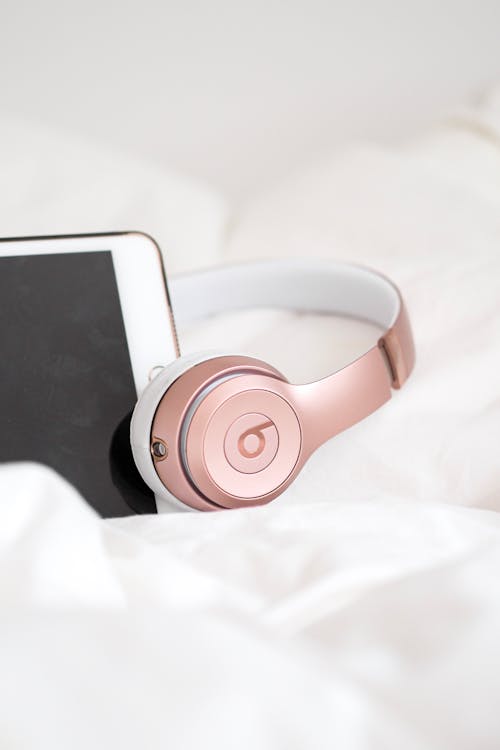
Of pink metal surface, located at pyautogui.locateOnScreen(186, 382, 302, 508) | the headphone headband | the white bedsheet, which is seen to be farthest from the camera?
the headphone headband

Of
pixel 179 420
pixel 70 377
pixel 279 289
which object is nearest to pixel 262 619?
pixel 179 420

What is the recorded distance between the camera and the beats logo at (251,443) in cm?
45

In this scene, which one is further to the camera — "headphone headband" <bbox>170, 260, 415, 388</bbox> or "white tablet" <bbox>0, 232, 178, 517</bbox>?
"headphone headband" <bbox>170, 260, 415, 388</bbox>

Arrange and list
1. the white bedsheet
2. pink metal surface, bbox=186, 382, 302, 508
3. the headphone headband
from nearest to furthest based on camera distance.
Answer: the white bedsheet
pink metal surface, bbox=186, 382, 302, 508
the headphone headband

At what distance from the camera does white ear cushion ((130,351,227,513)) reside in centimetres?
45

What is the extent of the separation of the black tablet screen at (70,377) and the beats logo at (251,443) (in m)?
0.08

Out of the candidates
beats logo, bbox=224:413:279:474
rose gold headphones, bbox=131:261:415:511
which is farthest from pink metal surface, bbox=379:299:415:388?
beats logo, bbox=224:413:279:474

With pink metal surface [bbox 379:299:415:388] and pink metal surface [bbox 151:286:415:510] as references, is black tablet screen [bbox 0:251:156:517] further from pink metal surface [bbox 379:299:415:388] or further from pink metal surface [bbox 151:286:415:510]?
pink metal surface [bbox 379:299:415:388]

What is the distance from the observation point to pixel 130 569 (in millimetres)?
291

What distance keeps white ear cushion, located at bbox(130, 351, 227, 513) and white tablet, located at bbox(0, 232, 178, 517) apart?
47 mm

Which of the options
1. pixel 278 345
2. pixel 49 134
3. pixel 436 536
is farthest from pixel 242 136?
pixel 436 536

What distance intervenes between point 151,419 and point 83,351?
0.35 feet

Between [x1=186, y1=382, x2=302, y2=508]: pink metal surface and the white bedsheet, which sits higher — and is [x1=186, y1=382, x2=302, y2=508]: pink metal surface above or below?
below

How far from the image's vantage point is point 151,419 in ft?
1.48
